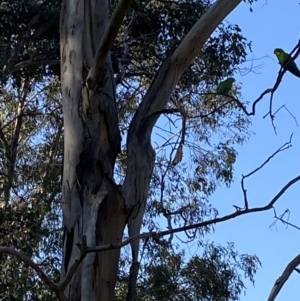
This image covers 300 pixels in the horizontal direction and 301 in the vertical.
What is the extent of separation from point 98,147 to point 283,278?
2.08 meters

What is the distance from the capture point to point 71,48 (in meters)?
3.71

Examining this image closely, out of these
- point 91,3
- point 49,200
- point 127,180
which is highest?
point 49,200

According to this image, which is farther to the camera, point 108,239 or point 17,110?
point 17,110

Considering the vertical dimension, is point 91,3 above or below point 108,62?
above

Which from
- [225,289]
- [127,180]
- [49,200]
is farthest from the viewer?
[225,289]

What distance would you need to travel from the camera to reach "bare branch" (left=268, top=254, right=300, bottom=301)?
1.50 m

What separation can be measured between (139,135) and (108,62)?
1.31ft

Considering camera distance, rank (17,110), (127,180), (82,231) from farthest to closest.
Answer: (17,110), (127,180), (82,231)

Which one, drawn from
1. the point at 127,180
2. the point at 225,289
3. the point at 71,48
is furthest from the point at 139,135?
the point at 225,289

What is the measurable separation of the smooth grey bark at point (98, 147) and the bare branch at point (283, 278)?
174 cm

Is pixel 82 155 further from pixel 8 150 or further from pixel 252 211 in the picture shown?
pixel 8 150

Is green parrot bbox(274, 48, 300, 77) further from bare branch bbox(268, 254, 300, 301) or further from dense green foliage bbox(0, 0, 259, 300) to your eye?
dense green foliage bbox(0, 0, 259, 300)

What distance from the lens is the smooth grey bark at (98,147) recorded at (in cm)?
333

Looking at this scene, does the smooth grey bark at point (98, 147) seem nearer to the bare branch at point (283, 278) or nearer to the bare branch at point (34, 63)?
the bare branch at point (283, 278)
